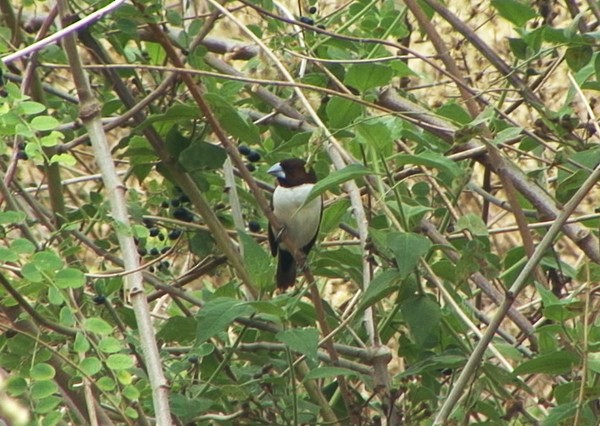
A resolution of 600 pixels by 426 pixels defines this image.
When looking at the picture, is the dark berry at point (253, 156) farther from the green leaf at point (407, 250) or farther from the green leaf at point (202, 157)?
the green leaf at point (407, 250)

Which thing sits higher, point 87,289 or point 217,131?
point 217,131

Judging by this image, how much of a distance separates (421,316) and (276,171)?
3.34 feet

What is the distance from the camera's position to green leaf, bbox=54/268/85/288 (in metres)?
2.30

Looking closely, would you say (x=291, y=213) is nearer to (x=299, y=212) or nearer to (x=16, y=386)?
(x=299, y=212)

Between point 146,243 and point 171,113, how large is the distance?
403 millimetres

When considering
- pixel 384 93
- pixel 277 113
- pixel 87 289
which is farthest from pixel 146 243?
pixel 384 93

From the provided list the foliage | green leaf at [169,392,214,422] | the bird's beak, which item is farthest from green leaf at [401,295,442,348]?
the bird's beak

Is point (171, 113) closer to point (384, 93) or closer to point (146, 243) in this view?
point (146, 243)

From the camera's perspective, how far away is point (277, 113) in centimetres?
360

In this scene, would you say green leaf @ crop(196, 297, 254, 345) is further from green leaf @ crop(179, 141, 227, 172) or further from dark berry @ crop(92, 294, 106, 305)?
green leaf @ crop(179, 141, 227, 172)

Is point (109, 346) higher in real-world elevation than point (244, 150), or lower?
higher

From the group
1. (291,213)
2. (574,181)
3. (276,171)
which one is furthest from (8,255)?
(291,213)

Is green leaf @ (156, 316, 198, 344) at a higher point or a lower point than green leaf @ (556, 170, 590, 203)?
lower

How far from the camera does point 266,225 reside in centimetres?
379
